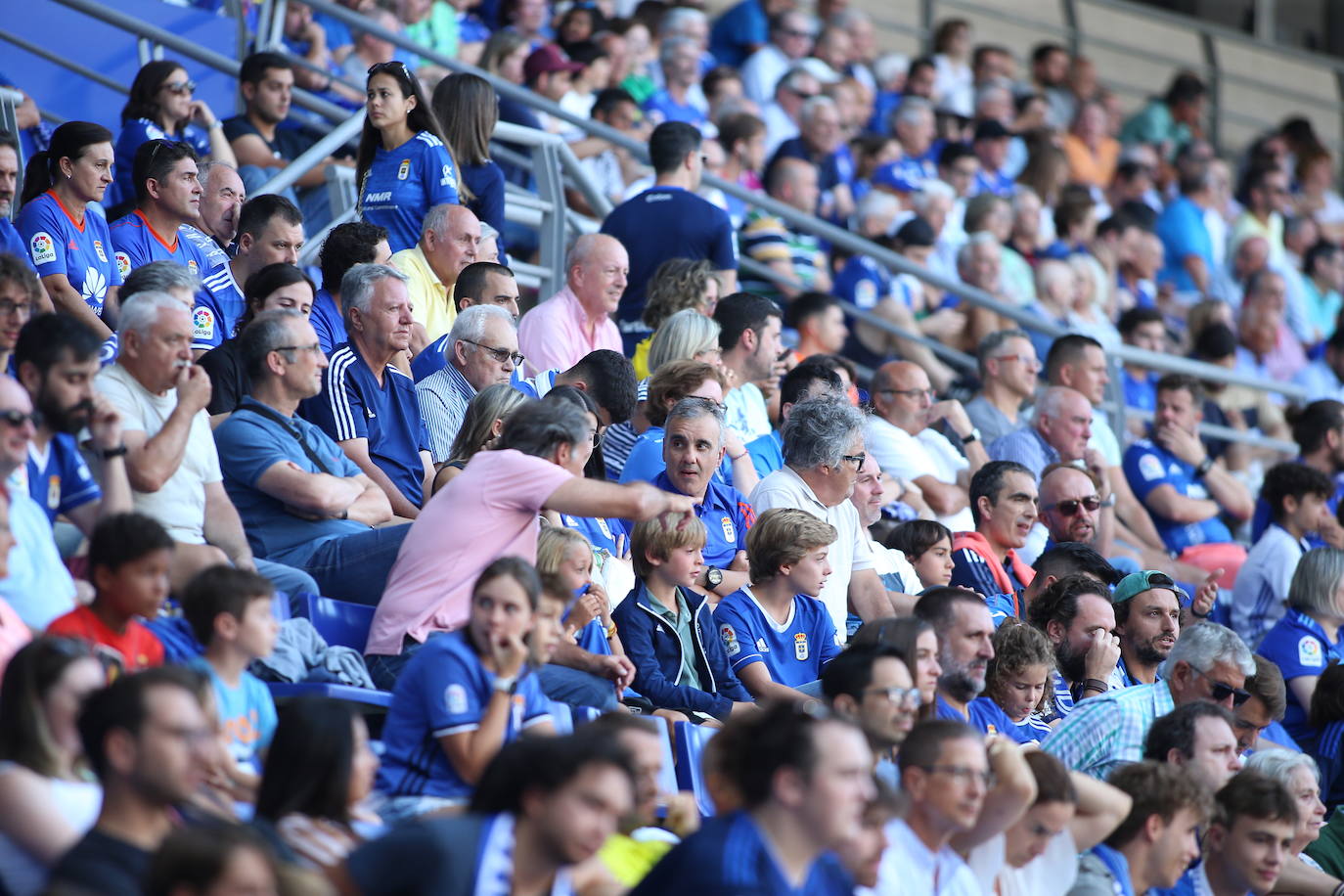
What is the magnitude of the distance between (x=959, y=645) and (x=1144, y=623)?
143 centimetres

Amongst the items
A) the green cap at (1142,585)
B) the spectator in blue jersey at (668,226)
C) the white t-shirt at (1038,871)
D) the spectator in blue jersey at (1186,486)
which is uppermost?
the spectator in blue jersey at (668,226)

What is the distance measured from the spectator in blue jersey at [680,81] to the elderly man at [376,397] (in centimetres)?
534

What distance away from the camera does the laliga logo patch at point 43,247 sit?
636cm

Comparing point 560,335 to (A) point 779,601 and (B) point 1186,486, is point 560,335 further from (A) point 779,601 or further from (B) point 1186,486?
(B) point 1186,486

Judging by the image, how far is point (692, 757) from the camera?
17.1ft

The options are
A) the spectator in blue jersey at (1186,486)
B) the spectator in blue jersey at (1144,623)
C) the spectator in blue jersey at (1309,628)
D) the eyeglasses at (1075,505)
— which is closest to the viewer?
the spectator in blue jersey at (1144,623)

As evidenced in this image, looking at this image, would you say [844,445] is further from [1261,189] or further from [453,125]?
[1261,189]

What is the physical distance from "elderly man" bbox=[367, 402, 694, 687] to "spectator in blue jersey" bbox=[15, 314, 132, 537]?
0.78 m

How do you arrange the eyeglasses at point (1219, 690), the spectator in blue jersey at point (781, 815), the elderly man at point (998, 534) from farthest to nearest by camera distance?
1. the elderly man at point (998, 534)
2. the eyeglasses at point (1219, 690)
3. the spectator in blue jersey at point (781, 815)

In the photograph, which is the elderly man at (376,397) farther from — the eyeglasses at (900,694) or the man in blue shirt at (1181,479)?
the man in blue shirt at (1181,479)

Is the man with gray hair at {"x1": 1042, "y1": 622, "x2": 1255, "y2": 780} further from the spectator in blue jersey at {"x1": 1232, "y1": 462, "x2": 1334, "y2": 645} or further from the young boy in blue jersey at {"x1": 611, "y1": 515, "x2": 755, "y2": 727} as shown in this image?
the spectator in blue jersey at {"x1": 1232, "y1": 462, "x2": 1334, "y2": 645}

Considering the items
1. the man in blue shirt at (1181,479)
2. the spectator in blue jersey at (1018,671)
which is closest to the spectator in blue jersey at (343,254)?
the spectator in blue jersey at (1018,671)

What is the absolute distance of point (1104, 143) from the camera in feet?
48.7

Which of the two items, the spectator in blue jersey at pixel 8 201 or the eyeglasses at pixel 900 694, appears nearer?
the eyeglasses at pixel 900 694
